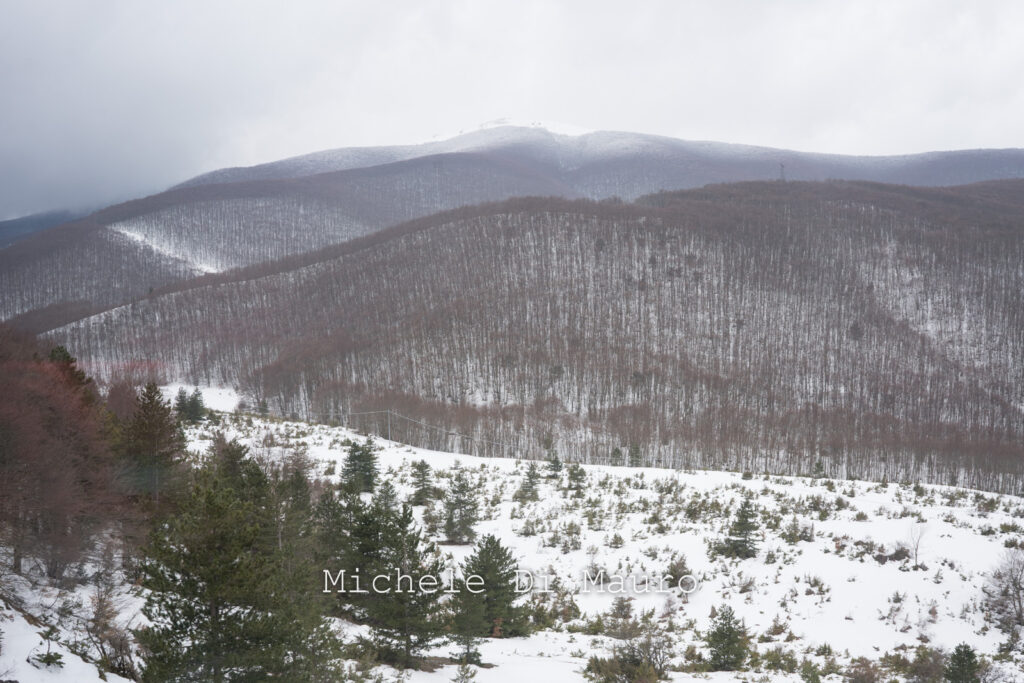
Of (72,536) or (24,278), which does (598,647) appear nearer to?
(72,536)

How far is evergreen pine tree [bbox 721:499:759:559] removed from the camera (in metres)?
19.2

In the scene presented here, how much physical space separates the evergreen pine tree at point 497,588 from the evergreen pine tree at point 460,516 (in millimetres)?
6155

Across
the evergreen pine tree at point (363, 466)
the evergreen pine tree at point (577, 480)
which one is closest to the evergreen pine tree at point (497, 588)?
the evergreen pine tree at point (577, 480)

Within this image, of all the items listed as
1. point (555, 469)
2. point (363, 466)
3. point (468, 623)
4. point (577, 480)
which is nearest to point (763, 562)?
point (577, 480)

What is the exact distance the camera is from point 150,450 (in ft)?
62.2

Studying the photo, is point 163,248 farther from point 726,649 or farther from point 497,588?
point 726,649

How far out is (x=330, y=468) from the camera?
2847 centimetres

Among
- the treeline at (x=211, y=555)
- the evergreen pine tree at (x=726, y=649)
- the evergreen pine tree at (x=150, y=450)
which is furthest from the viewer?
the evergreen pine tree at (x=150, y=450)

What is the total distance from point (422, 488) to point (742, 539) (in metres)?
15.0

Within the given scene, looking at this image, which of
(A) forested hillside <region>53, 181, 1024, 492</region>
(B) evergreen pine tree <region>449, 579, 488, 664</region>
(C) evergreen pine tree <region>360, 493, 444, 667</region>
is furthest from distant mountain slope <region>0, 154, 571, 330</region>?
(B) evergreen pine tree <region>449, 579, 488, 664</region>

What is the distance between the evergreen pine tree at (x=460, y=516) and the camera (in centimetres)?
2273

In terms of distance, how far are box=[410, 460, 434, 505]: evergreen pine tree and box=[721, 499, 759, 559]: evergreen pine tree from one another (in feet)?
46.3

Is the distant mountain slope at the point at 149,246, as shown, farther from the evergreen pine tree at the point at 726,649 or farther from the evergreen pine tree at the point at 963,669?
the evergreen pine tree at the point at 963,669

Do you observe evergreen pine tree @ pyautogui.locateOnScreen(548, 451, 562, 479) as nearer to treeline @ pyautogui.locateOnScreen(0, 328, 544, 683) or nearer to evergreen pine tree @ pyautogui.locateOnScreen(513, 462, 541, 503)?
evergreen pine tree @ pyautogui.locateOnScreen(513, 462, 541, 503)
